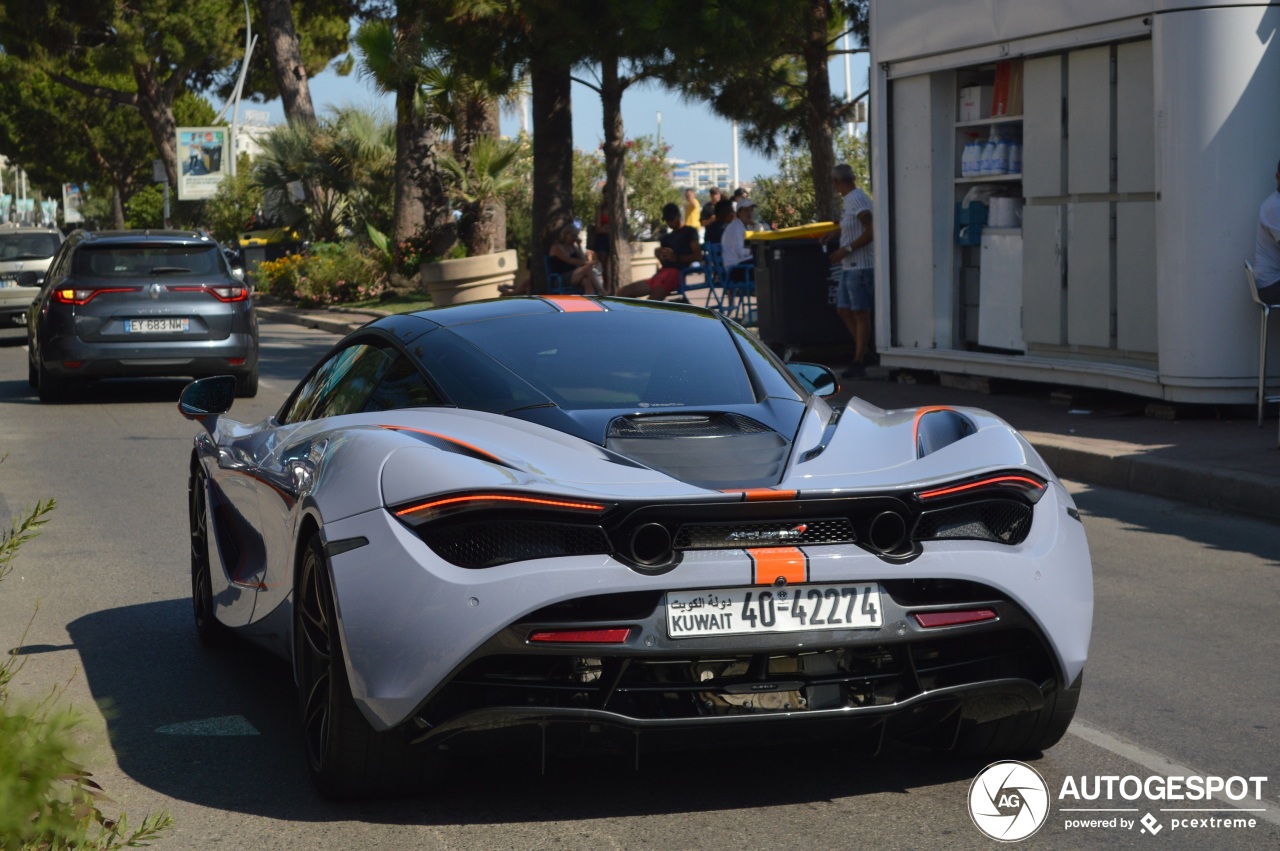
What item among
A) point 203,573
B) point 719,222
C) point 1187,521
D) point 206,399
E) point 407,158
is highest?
point 407,158

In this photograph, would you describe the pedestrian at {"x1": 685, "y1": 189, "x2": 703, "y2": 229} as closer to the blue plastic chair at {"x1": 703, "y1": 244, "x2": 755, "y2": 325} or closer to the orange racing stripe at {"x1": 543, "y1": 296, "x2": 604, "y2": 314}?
the blue plastic chair at {"x1": 703, "y1": 244, "x2": 755, "y2": 325}

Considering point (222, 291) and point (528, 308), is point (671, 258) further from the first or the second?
point (528, 308)

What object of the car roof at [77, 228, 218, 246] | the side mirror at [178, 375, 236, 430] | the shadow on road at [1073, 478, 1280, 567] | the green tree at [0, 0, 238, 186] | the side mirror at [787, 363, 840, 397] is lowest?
the shadow on road at [1073, 478, 1280, 567]

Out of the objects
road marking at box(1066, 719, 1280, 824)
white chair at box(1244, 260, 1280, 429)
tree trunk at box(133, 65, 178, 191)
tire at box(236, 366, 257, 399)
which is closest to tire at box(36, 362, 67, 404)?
tire at box(236, 366, 257, 399)

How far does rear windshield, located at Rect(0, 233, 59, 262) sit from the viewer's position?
26.8 meters

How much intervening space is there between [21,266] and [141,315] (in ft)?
38.0

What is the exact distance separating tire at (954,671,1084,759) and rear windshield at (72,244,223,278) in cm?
1290

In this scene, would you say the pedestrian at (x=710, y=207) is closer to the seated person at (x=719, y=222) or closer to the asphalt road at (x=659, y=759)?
the seated person at (x=719, y=222)

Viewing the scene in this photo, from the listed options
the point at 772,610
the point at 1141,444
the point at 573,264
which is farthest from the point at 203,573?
the point at 573,264

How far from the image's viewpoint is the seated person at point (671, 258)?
65.2 feet

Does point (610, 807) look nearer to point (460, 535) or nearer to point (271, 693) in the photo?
point (460, 535)

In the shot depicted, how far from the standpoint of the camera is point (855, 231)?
15.9 metres

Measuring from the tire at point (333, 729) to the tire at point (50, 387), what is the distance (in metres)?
12.4

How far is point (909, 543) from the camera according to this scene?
13.1 ft
